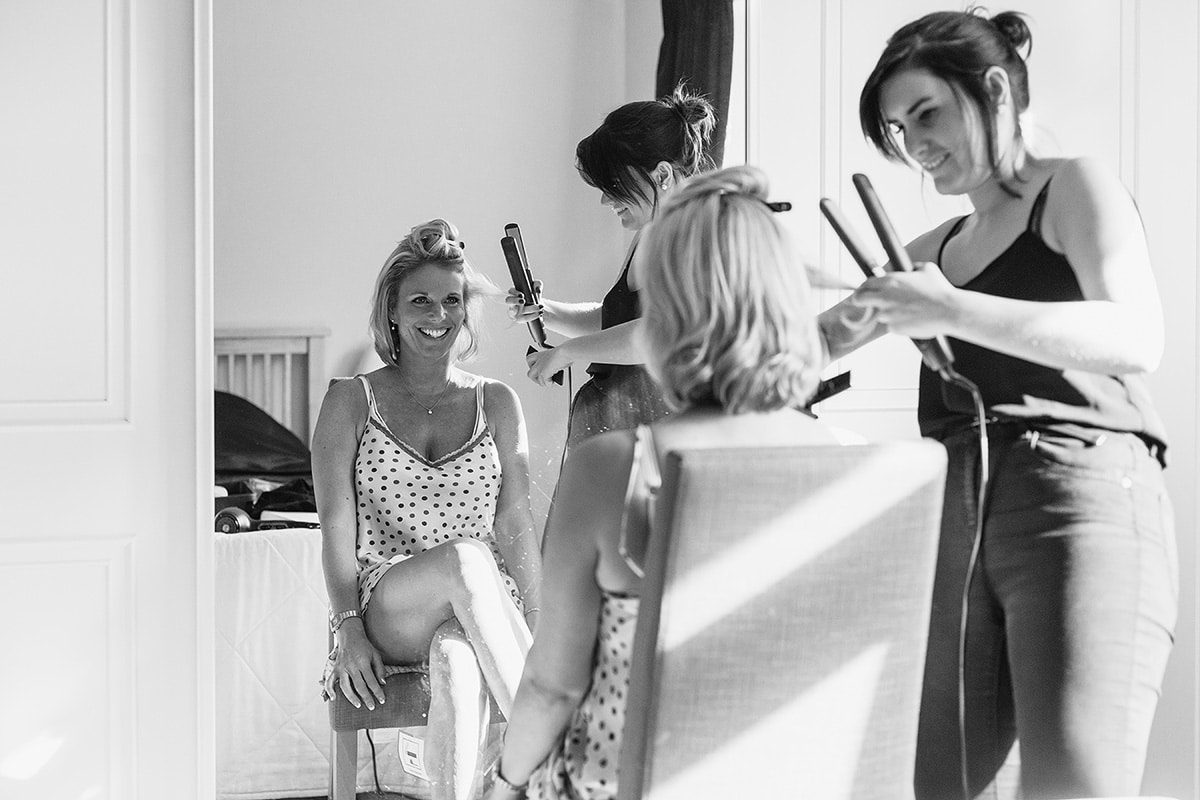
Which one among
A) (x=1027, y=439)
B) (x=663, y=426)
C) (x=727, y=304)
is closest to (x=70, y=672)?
(x=663, y=426)

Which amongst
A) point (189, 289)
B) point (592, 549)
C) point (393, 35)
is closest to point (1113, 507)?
point (592, 549)

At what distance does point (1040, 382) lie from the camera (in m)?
1.38

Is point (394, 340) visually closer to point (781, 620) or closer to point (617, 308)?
point (617, 308)

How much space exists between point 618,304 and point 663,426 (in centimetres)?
92

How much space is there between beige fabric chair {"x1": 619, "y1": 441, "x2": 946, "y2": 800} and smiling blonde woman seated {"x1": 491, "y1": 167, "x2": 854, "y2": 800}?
0.09m

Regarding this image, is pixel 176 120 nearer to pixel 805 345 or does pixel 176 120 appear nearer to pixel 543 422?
pixel 543 422

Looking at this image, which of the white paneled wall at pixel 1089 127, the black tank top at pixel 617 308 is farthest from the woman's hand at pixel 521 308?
the white paneled wall at pixel 1089 127

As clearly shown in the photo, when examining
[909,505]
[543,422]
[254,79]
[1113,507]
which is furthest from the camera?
[543,422]

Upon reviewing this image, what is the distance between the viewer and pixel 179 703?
1945 millimetres

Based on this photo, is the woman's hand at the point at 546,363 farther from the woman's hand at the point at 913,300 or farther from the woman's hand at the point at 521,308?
the woman's hand at the point at 913,300

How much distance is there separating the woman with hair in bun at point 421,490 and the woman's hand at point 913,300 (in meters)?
0.83

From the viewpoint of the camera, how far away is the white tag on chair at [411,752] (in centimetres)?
186

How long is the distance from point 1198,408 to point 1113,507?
43.2 inches

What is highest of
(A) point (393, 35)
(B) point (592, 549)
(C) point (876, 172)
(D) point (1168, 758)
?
(A) point (393, 35)
